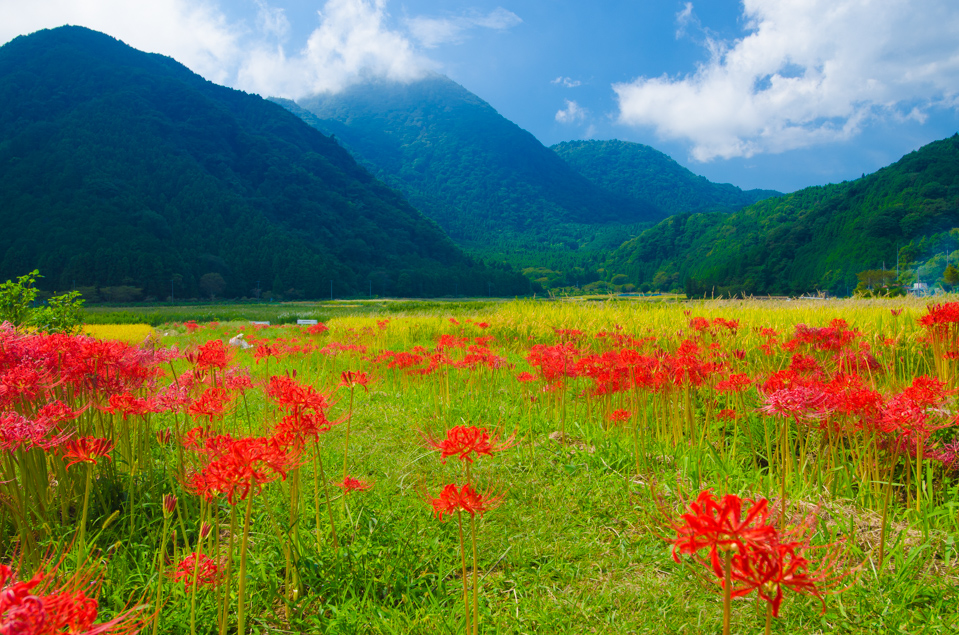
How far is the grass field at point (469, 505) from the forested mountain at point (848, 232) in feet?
178

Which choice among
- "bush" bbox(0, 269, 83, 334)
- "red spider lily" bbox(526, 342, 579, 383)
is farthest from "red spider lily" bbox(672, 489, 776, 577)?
"bush" bbox(0, 269, 83, 334)

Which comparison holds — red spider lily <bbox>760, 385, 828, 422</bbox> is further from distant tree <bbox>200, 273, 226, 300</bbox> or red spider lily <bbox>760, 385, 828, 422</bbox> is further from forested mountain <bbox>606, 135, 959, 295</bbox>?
distant tree <bbox>200, 273, 226, 300</bbox>

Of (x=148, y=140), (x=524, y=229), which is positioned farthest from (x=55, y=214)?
(x=524, y=229)

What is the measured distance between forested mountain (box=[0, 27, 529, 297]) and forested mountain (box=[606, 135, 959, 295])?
144ft

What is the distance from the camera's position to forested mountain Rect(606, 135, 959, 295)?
213ft

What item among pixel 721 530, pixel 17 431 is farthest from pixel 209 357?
pixel 721 530

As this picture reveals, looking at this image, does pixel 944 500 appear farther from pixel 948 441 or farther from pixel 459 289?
pixel 459 289

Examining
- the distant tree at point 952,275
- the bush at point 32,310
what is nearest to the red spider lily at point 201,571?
the bush at point 32,310

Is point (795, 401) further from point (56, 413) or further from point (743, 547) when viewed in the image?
point (56, 413)

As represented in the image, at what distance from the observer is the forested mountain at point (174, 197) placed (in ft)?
203

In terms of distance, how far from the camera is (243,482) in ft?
3.92

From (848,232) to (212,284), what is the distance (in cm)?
9124

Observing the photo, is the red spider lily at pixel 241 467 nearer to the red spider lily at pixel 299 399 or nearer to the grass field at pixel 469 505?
the grass field at pixel 469 505

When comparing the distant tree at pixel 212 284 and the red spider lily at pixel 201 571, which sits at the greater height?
the distant tree at pixel 212 284
